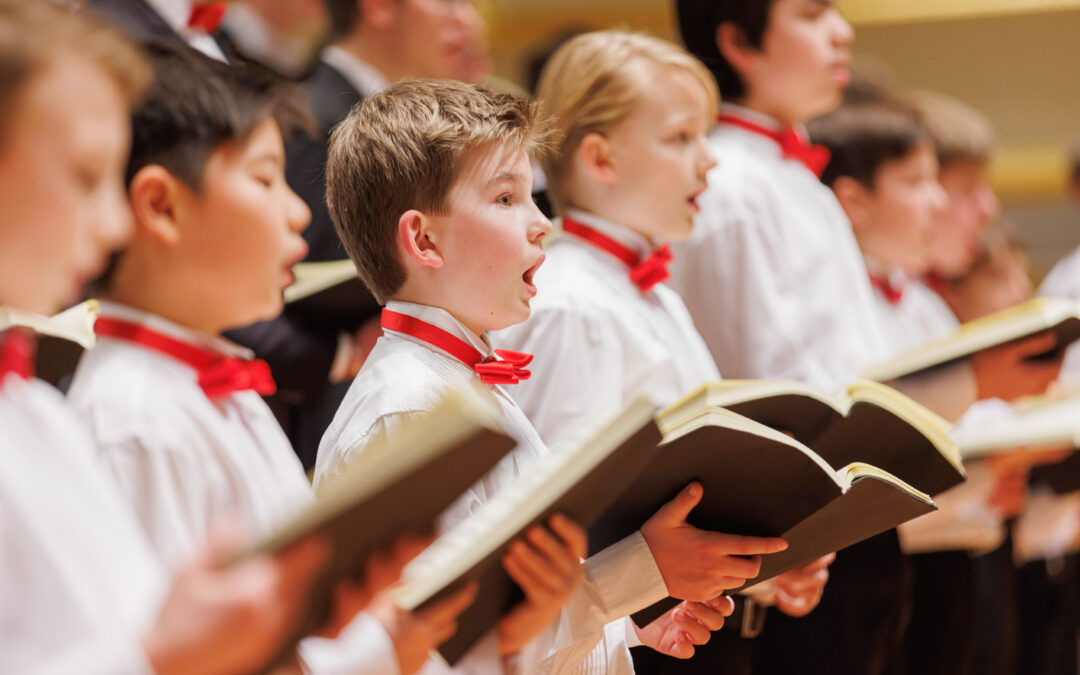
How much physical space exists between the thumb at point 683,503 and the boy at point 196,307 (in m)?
0.40

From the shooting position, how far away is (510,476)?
1548 mm

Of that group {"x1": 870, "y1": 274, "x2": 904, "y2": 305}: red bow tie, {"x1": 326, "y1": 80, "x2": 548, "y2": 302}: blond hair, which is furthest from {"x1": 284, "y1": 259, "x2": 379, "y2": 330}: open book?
{"x1": 870, "y1": 274, "x2": 904, "y2": 305}: red bow tie

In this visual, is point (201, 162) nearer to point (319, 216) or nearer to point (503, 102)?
point (503, 102)

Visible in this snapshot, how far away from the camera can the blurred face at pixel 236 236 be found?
1464mm

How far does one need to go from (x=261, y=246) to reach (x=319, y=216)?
2.88 ft

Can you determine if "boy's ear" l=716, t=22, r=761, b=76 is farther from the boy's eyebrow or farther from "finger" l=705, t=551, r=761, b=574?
"finger" l=705, t=551, r=761, b=574

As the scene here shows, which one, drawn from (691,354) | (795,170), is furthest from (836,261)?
(691,354)

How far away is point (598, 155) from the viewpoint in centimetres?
213

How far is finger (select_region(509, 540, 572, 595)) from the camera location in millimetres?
1180

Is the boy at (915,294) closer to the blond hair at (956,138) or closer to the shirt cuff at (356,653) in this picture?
the blond hair at (956,138)

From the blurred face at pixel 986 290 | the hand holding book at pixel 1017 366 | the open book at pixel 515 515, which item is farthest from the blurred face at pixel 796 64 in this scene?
the blurred face at pixel 986 290

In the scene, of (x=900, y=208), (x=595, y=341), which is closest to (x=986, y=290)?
(x=900, y=208)

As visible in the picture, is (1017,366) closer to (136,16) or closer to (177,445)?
(177,445)

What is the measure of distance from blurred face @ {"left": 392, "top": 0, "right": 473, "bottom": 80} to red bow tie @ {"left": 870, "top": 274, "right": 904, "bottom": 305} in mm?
1208
